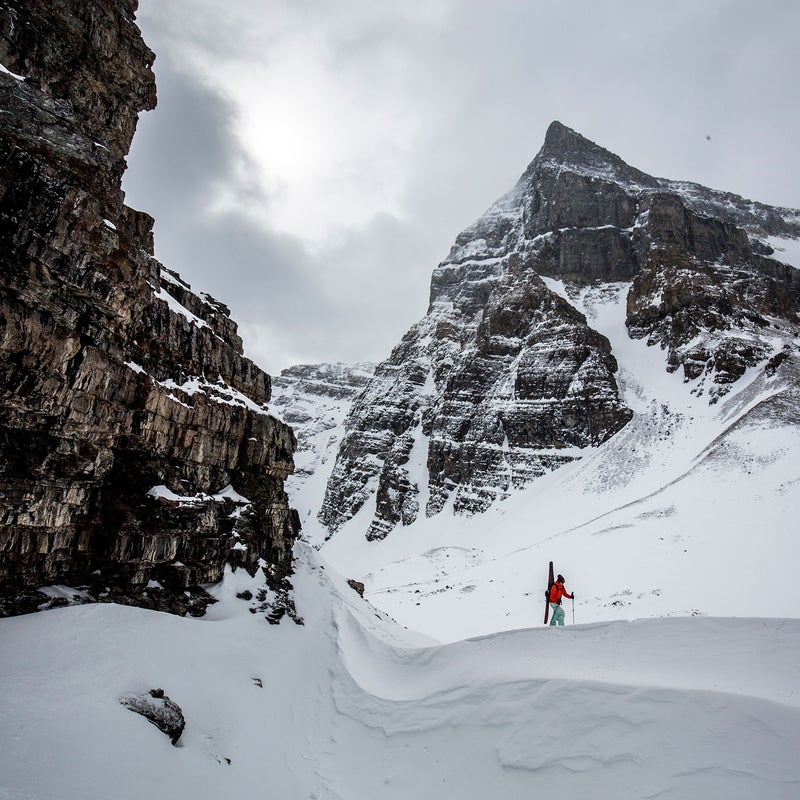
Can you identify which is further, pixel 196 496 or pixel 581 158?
pixel 581 158

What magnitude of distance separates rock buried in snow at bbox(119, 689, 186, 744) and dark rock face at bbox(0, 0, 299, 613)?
3.74 meters

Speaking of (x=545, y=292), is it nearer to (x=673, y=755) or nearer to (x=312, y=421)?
(x=673, y=755)

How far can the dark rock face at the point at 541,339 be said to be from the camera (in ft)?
230

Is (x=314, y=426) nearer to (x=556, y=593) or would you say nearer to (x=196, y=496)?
(x=196, y=496)

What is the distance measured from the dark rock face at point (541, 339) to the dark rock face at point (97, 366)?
57.2 metres

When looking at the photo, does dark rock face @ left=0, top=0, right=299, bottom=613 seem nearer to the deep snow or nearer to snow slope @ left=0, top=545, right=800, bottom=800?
the deep snow

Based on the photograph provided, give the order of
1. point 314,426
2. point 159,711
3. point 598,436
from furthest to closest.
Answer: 1. point 314,426
2. point 598,436
3. point 159,711

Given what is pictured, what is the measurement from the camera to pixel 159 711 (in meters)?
9.09

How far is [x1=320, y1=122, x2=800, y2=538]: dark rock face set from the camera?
7000 centimetres

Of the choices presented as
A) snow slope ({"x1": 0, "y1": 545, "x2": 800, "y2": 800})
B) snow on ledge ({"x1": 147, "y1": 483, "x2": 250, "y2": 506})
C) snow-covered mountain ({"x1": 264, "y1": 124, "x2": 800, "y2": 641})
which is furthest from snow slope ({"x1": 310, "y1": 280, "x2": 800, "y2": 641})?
snow on ledge ({"x1": 147, "y1": 483, "x2": 250, "y2": 506})

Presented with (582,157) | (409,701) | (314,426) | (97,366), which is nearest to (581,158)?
(582,157)

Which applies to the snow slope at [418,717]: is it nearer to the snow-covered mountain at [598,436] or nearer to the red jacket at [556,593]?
the red jacket at [556,593]

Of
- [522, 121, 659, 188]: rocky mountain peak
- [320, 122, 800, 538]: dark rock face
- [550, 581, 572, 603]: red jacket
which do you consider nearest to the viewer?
[550, 581, 572, 603]: red jacket

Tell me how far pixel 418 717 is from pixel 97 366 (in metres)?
11.7
